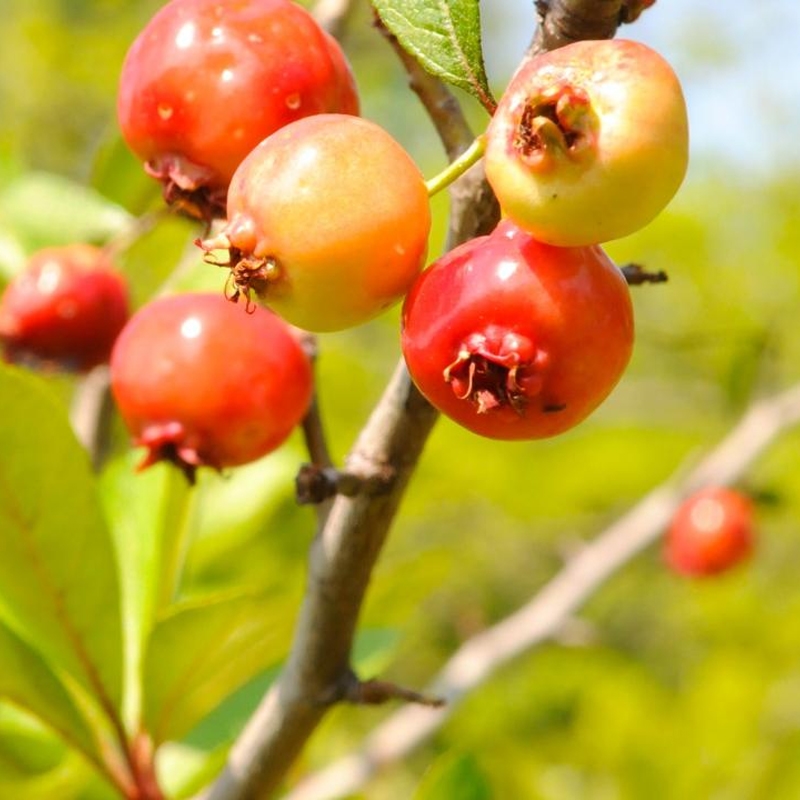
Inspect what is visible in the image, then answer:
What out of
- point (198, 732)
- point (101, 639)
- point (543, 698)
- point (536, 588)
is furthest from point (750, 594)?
point (101, 639)

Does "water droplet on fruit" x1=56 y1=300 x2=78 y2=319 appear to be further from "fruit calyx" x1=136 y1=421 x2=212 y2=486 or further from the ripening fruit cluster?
the ripening fruit cluster

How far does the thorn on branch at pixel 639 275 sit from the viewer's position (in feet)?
3.61

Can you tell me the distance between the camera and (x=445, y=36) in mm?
921

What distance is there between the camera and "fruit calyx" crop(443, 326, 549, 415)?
845mm

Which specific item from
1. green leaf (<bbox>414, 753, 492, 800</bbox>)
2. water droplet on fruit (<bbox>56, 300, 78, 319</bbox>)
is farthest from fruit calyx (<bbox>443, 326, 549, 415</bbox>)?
water droplet on fruit (<bbox>56, 300, 78, 319</bbox>)

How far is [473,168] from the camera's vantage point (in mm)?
982

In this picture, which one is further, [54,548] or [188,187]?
[54,548]

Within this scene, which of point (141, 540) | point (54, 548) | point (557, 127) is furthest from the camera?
point (141, 540)

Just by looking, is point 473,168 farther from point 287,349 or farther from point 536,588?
point 536,588

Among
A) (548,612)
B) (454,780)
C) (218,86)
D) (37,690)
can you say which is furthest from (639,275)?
(548,612)

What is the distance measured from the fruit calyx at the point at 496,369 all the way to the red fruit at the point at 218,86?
30 centimetres

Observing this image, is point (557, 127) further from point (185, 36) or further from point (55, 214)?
point (55, 214)

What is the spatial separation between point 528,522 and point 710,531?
1.11 metres

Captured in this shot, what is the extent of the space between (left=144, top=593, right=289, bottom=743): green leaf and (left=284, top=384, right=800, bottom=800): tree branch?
291 millimetres
